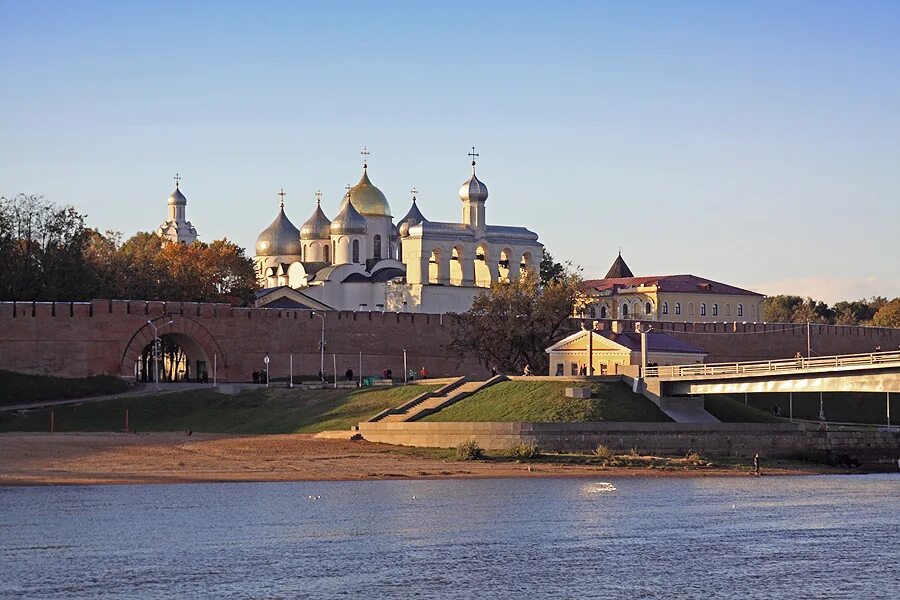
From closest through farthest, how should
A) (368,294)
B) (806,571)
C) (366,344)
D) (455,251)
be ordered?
(806,571) < (366,344) < (455,251) < (368,294)

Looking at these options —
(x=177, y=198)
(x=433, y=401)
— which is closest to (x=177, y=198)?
(x=177, y=198)

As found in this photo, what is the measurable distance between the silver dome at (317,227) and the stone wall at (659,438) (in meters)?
49.2

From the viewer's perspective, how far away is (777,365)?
49906 millimetres

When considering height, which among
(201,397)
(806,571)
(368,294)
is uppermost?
(368,294)

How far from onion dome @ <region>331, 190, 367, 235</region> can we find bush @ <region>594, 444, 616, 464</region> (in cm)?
5004

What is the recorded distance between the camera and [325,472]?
44.5 metres

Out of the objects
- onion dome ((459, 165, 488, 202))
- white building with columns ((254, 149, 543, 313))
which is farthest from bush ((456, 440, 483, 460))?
onion dome ((459, 165, 488, 202))

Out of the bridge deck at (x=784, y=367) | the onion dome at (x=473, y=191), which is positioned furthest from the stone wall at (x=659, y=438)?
the onion dome at (x=473, y=191)

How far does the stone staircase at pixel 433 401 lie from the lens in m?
52.9

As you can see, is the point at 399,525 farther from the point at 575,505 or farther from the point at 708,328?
the point at 708,328

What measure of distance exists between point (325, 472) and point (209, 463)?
365 cm

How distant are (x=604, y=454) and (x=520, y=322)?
18.6 meters

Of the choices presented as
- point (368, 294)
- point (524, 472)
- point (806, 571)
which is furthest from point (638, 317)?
point (806, 571)

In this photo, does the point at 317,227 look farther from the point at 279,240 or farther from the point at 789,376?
the point at 789,376
